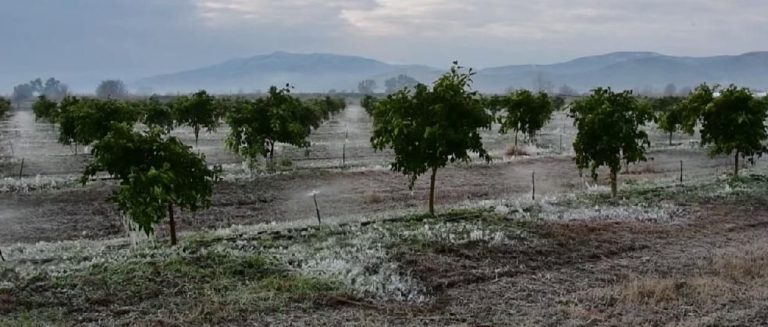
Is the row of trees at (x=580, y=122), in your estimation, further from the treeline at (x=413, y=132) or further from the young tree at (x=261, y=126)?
the young tree at (x=261, y=126)

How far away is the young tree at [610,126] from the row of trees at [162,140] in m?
10.9

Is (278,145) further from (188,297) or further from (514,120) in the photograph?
(188,297)

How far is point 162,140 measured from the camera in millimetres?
14062

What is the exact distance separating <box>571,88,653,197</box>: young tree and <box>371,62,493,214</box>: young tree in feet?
14.0

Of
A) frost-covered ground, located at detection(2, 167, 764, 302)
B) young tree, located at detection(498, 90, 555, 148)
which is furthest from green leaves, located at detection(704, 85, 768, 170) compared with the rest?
young tree, located at detection(498, 90, 555, 148)

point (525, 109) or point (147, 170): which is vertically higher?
point (525, 109)

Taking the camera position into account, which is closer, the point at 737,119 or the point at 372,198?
the point at 737,119

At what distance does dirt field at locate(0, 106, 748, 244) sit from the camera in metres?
20.5

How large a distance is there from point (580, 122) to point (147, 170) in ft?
41.0

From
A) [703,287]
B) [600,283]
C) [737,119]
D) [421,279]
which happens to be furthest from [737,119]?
[421,279]

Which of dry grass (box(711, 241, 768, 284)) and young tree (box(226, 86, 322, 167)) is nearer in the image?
dry grass (box(711, 241, 768, 284))

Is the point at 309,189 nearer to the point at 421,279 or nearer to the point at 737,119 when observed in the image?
the point at 421,279

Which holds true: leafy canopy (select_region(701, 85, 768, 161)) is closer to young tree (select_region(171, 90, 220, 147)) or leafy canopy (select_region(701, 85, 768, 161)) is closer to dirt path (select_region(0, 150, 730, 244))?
dirt path (select_region(0, 150, 730, 244))

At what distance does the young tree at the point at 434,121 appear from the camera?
57.3 ft
